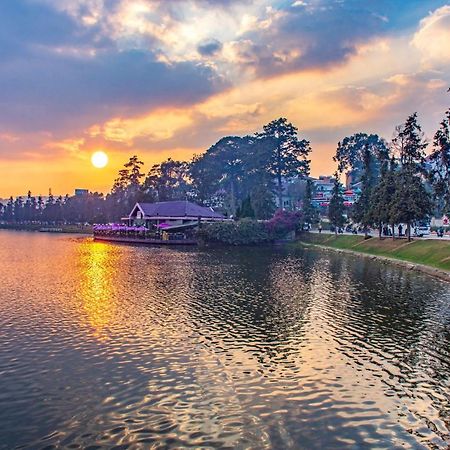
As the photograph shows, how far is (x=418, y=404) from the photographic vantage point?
42.2 feet

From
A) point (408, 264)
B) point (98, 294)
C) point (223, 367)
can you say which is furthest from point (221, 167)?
point (223, 367)

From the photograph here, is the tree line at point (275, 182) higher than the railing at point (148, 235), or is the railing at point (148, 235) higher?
the tree line at point (275, 182)

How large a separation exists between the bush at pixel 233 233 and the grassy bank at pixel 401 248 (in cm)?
1189

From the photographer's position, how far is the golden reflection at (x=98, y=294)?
22.1m

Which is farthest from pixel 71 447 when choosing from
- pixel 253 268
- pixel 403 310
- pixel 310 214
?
pixel 310 214

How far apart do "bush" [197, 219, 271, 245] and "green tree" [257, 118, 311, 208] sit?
101 feet

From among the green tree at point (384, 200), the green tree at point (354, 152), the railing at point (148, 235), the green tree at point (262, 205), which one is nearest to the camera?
the green tree at point (384, 200)

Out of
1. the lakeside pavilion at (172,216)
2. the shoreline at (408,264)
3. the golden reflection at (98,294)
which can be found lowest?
the golden reflection at (98,294)

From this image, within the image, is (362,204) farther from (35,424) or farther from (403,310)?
(35,424)

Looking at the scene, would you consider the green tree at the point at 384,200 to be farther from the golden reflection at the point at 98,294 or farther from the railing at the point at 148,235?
the golden reflection at the point at 98,294

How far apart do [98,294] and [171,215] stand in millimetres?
66353

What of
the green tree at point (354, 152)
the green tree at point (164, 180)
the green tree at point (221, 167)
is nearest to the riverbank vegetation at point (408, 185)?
the green tree at point (354, 152)

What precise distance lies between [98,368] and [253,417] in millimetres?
6455

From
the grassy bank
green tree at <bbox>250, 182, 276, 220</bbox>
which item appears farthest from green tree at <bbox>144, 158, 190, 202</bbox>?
the grassy bank
